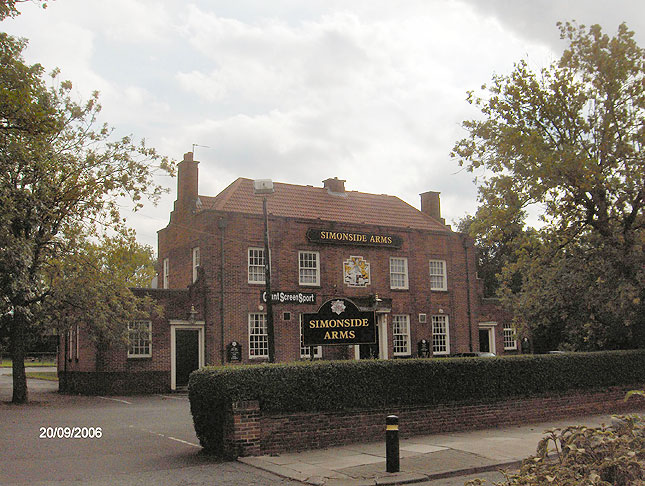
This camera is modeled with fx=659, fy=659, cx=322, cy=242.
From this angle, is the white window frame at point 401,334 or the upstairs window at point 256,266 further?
the white window frame at point 401,334

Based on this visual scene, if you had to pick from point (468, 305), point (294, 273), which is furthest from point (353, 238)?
point (468, 305)

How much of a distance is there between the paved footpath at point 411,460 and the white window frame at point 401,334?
770 inches

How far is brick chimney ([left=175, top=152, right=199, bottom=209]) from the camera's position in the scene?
3250cm

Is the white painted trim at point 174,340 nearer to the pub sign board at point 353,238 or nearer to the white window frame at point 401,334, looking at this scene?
the pub sign board at point 353,238

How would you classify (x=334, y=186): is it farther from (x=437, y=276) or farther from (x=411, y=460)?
(x=411, y=460)

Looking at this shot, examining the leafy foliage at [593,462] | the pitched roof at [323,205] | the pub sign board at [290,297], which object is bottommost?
the leafy foliage at [593,462]

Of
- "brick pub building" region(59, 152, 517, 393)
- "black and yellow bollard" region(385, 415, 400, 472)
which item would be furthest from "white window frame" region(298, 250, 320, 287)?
"black and yellow bollard" region(385, 415, 400, 472)

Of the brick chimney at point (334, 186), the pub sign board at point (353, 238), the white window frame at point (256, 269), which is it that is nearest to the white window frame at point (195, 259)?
the white window frame at point (256, 269)

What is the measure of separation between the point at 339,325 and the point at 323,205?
20.4 metres

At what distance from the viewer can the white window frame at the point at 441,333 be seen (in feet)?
115

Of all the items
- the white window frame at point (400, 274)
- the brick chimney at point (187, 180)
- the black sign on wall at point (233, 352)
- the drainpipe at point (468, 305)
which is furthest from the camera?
the drainpipe at point (468, 305)

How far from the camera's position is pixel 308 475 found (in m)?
10.3
